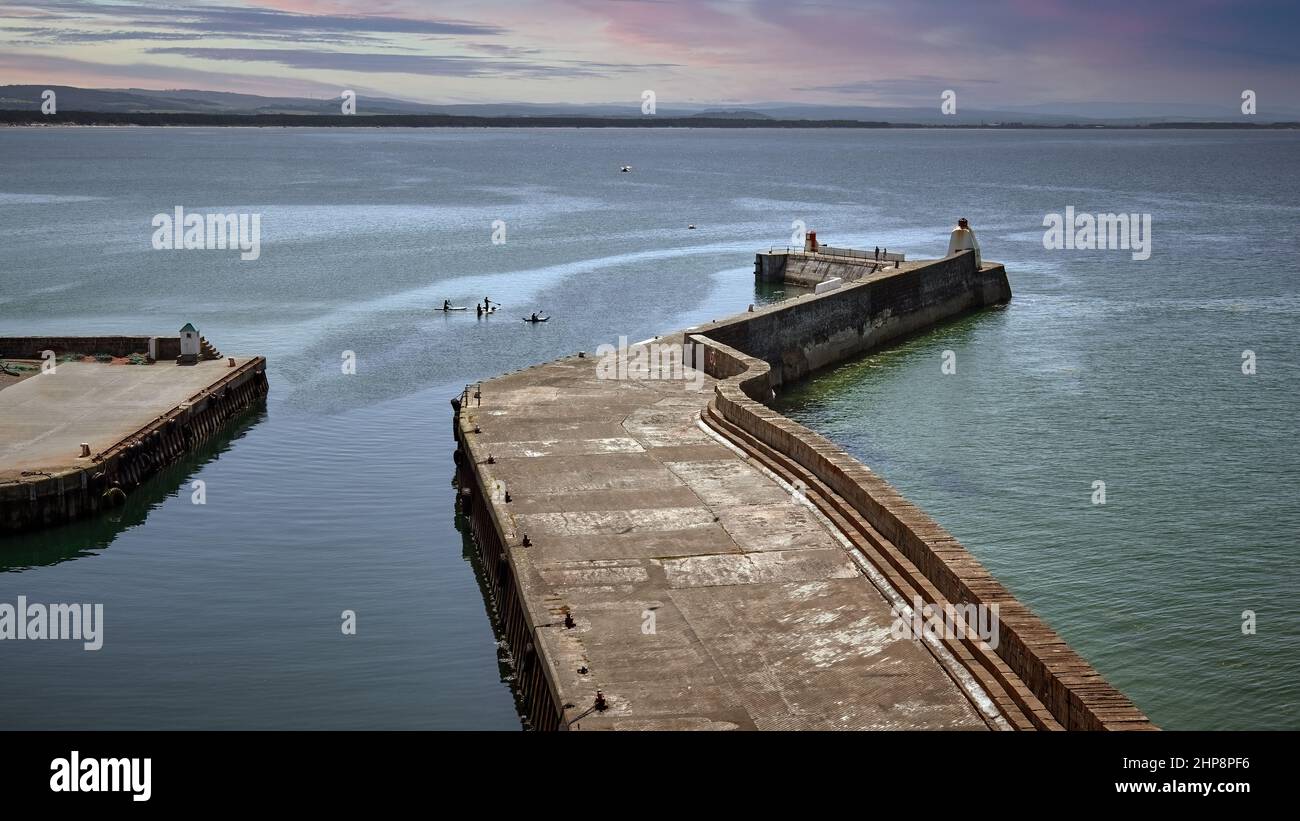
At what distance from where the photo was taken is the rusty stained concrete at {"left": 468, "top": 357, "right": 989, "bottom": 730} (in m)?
18.8

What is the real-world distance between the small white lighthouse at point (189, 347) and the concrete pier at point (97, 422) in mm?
395

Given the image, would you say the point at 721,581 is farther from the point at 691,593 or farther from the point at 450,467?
the point at 450,467

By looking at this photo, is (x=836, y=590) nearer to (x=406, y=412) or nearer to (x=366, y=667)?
(x=366, y=667)

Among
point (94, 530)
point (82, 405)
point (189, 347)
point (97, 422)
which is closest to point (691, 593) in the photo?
point (94, 530)

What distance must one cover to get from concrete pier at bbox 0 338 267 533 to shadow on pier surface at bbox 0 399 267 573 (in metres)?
0.28

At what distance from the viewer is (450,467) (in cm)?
4031

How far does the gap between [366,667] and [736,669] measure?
8.53 meters

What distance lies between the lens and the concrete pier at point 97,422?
111ft

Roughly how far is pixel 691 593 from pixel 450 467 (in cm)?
1832

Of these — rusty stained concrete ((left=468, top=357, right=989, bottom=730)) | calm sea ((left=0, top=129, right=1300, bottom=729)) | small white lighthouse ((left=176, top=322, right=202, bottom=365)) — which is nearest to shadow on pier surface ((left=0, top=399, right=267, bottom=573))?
calm sea ((left=0, top=129, right=1300, bottom=729))

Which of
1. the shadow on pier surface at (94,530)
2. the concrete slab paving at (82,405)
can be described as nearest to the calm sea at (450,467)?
the shadow on pier surface at (94,530)

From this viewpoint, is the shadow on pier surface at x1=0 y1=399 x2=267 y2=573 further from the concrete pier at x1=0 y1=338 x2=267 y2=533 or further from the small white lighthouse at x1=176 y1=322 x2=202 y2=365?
the small white lighthouse at x1=176 y1=322 x2=202 y2=365

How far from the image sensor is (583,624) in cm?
2192
